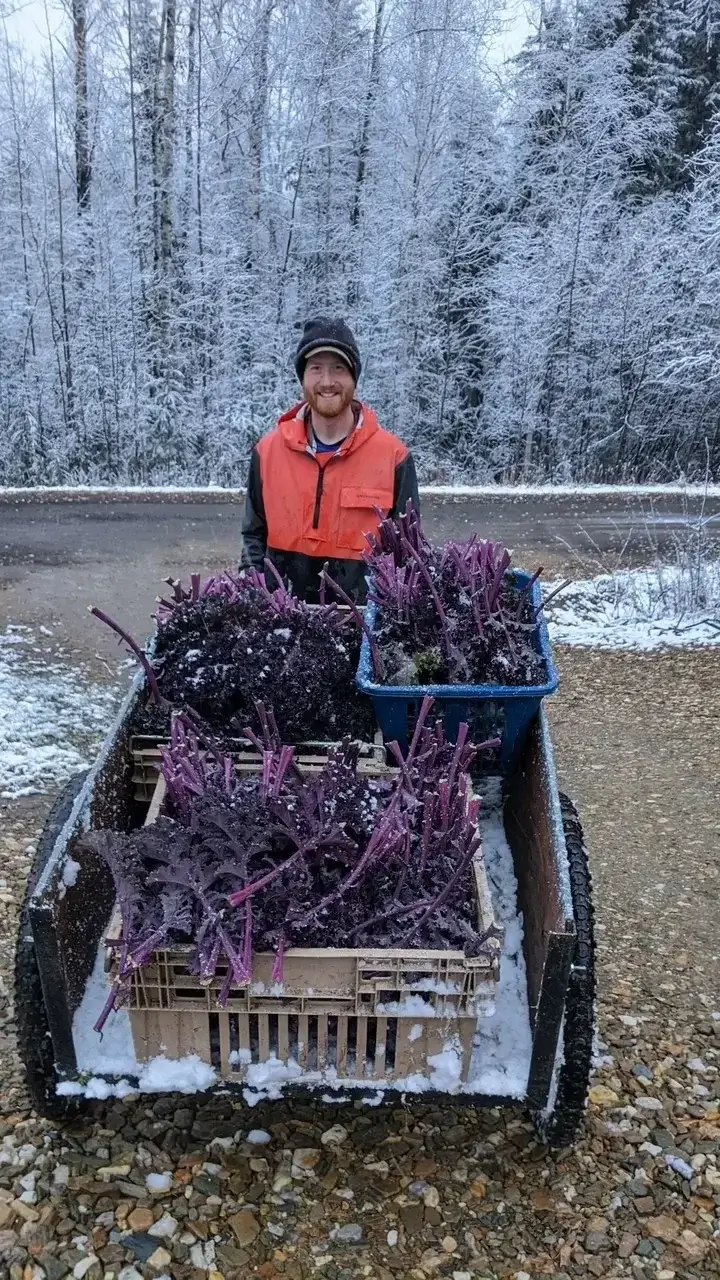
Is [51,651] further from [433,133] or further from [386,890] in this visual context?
[433,133]

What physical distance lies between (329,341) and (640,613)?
14.8 feet

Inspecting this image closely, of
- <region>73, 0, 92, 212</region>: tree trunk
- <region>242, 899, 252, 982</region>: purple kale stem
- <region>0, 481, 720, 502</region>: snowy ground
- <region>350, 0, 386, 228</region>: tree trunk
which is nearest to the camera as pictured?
<region>242, 899, 252, 982</region>: purple kale stem

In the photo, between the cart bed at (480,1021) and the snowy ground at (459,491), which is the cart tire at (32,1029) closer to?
the cart bed at (480,1021)

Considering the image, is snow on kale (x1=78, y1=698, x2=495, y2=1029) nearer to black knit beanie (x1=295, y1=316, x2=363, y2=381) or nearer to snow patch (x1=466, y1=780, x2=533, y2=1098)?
snow patch (x1=466, y1=780, x2=533, y2=1098)

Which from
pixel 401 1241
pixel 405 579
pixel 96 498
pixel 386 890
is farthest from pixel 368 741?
pixel 96 498

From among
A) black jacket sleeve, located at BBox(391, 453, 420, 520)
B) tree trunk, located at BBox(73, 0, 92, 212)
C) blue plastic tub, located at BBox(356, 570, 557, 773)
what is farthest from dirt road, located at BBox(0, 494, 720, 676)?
tree trunk, located at BBox(73, 0, 92, 212)

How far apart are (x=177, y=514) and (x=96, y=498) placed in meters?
1.35

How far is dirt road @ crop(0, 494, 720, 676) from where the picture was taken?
21.7 feet

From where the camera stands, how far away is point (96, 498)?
35.0 ft

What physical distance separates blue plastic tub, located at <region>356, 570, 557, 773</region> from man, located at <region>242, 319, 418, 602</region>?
1.13 meters

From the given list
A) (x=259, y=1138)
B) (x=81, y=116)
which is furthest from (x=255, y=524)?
(x=81, y=116)

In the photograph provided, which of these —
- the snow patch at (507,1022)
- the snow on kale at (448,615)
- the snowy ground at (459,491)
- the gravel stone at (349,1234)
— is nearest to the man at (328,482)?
the snow on kale at (448,615)

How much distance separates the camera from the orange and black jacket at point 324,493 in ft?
11.0

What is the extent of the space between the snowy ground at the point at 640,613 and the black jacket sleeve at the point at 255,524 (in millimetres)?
3493
